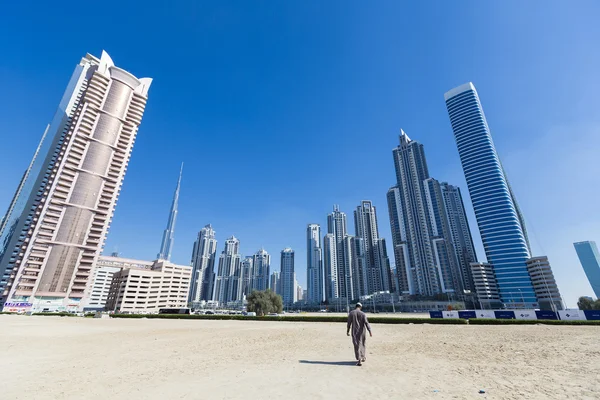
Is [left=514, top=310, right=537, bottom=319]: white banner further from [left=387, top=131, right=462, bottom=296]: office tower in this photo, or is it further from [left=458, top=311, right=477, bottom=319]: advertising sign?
[left=387, top=131, right=462, bottom=296]: office tower

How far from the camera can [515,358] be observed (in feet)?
32.5

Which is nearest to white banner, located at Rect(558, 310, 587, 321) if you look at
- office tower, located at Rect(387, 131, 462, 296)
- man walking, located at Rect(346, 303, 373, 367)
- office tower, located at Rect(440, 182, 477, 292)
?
man walking, located at Rect(346, 303, 373, 367)

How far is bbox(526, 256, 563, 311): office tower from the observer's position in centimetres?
12019

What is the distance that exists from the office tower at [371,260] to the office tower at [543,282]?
246 feet

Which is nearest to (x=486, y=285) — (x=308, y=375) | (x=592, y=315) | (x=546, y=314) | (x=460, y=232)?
(x=460, y=232)

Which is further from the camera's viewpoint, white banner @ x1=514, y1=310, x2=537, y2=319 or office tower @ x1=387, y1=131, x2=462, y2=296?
office tower @ x1=387, y1=131, x2=462, y2=296

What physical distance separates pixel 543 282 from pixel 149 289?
190m

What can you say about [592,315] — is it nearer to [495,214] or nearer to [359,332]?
[359,332]

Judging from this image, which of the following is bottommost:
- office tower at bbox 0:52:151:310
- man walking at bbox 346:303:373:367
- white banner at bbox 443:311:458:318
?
white banner at bbox 443:311:458:318

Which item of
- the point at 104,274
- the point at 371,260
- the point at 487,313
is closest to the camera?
the point at 487,313

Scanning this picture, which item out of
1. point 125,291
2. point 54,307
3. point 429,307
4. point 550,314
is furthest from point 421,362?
point 429,307

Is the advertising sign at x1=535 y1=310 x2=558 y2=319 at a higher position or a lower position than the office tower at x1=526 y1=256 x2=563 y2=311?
lower

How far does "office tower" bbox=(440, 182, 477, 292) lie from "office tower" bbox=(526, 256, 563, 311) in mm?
28154

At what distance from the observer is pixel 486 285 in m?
134
